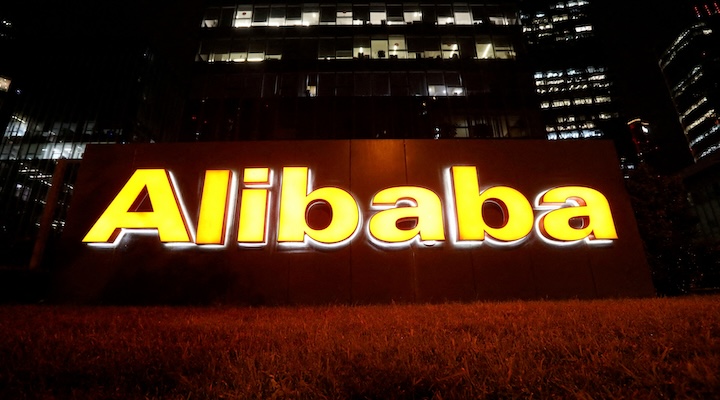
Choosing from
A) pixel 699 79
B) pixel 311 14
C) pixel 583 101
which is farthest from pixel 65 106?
pixel 699 79

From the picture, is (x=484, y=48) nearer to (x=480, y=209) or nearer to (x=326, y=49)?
(x=326, y=49)

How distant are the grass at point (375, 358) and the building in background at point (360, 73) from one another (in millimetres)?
18577

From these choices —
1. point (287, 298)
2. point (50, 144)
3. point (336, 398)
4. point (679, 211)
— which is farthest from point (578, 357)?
point (50, 144)

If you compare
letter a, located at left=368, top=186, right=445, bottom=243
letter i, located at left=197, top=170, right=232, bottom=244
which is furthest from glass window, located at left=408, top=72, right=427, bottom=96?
letter i, located at left=197, top=170, right=232, bottom=244

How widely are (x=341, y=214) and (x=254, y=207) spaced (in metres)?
2.07

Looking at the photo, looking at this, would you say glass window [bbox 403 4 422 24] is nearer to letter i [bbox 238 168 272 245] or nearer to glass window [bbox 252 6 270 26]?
glass window [bbox 252 6 270 26]

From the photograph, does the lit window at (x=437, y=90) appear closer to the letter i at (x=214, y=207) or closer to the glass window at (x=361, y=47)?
the glass window at (x=361, y=47)

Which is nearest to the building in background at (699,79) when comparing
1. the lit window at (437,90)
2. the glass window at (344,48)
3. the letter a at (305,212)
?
the lit window at (437,90)

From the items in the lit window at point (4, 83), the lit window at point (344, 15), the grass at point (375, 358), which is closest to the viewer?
the grass at point (375, 358)

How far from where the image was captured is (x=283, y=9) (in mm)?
25344

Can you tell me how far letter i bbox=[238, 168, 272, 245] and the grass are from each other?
10.2 ft

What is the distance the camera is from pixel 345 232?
24.0ft

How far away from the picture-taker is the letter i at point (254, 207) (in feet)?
24.2

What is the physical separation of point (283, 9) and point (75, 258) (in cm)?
2436
